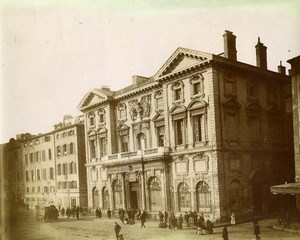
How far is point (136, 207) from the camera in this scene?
28797 millimetres

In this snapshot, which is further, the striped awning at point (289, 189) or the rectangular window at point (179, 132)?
the rectangular window at point (179, 132)

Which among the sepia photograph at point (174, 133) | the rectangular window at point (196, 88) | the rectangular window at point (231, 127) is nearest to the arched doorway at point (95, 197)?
the sepia photograph at point (174, 133)

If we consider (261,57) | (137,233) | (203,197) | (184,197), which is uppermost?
(261,57)

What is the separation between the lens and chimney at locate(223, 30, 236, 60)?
2353 centimetres

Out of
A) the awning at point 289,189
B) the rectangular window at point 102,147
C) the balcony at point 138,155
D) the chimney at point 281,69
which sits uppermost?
the chimney at point 281,69

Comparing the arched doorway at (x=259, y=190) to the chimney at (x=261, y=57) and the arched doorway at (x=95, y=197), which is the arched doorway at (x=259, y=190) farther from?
the arched doorway at (x=95, y=197)

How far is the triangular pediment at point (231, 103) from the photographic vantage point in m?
23.5

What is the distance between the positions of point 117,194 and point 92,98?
842 centimetres

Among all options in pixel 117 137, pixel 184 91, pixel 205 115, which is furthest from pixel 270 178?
pixel 117 137

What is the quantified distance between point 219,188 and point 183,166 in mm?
3146

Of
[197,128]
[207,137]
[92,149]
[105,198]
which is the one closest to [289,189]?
[207,137]

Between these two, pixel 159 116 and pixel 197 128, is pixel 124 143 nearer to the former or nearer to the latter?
pixel 159 116

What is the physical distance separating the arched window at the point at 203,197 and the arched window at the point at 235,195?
1.38 metres

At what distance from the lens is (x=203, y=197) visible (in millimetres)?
23891
